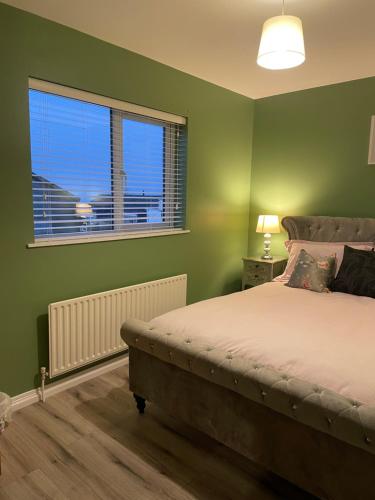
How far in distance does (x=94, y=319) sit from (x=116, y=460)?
1.01 metres

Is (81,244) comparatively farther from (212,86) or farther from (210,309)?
(212,86)

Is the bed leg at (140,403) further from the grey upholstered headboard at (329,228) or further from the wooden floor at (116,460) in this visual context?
the grey upholstered headboard at (329,228)

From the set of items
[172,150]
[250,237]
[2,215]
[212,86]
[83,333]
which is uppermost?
[212,86]

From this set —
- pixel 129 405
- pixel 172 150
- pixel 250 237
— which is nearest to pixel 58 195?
pixel 172 150

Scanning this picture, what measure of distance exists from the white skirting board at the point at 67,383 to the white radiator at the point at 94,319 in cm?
12

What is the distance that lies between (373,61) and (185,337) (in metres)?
2.61

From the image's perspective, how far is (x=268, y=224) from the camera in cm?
373

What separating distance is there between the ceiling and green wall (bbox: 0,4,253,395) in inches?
5.9

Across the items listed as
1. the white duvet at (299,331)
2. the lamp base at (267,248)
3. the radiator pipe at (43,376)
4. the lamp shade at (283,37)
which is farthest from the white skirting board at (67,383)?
the lamp shade at (283,37)

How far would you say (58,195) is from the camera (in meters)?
2.55

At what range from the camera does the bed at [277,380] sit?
142 centimetres

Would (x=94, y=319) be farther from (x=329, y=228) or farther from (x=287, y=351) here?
(x=329, y=228)

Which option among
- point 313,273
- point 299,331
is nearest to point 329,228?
point 313,273

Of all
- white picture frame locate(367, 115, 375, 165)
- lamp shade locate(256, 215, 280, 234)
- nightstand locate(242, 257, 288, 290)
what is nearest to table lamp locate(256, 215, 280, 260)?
lamp shade locate(256, 215, 280, 234)
